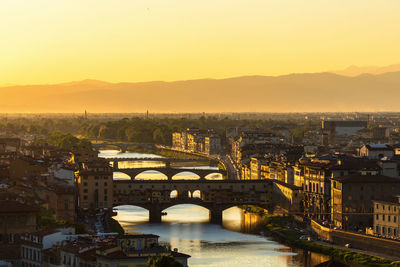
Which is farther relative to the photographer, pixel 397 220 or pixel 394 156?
pixel 394 156

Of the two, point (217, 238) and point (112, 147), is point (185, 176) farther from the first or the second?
point (112, 147)

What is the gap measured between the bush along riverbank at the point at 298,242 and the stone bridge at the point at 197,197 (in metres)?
0.96

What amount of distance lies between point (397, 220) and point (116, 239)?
19.8m

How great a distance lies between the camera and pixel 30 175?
5528 cm

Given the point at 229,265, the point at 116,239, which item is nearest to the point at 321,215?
the point at 229,265

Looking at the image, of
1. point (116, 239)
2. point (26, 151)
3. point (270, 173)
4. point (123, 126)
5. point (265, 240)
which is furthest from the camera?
point (123, 126)

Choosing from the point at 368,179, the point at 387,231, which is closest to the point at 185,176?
the point at 368,179

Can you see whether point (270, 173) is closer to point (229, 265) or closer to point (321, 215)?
point (321, 215)

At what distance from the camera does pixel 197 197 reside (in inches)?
2480

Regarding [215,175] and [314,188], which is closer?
[314,188]

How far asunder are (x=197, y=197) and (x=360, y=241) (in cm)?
1946

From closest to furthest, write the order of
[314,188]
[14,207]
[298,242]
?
[14,207], [298,242], [314,188]

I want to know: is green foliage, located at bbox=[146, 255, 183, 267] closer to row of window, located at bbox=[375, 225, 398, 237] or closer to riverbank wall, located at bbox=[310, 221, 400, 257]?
riverbank wall, located at bbox=[310, 221, 400, 257]

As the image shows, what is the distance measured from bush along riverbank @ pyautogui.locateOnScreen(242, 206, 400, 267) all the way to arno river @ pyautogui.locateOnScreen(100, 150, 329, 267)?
1.79 feet
